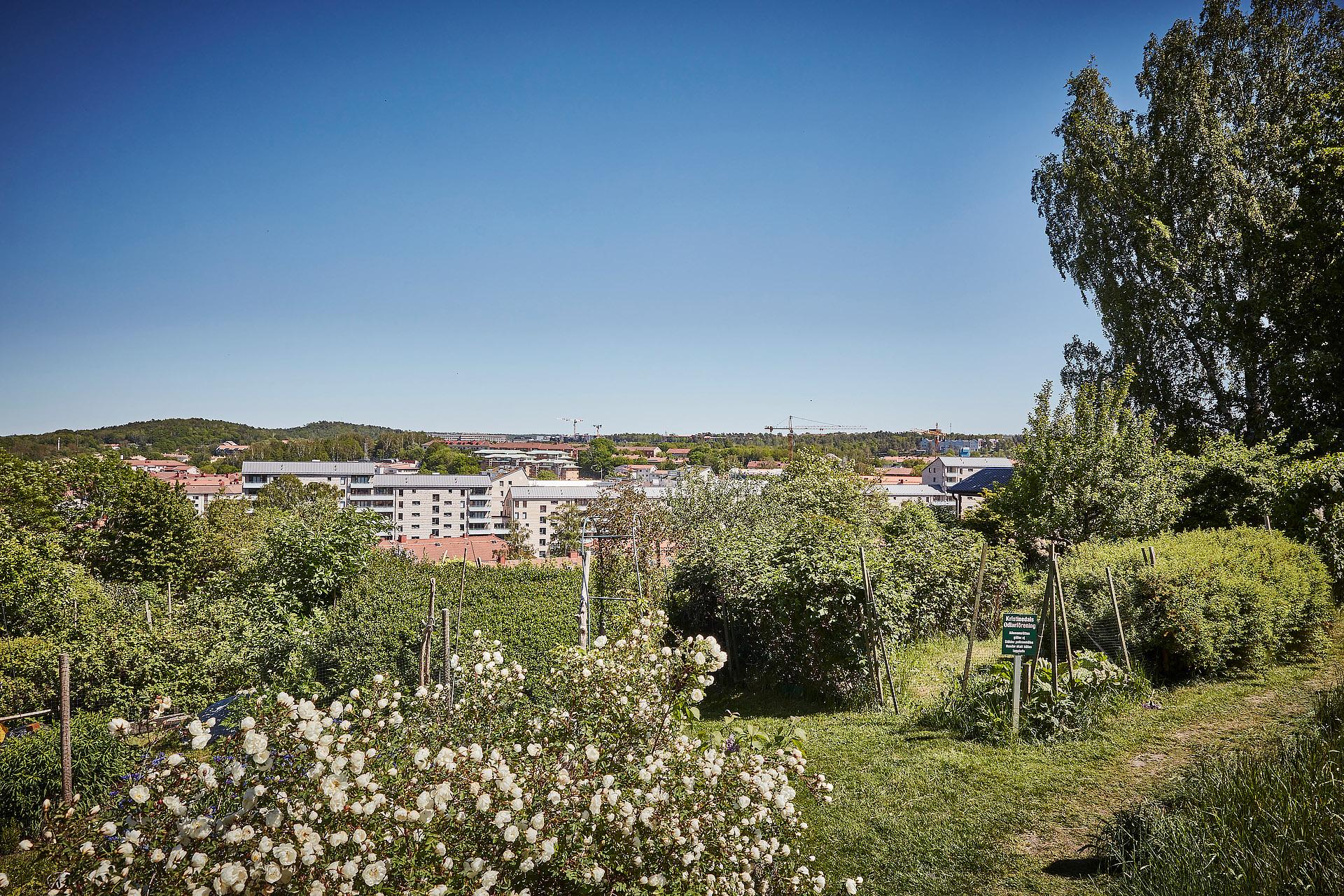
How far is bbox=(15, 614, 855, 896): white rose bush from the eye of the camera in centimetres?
228

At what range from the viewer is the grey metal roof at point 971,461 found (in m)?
94.5

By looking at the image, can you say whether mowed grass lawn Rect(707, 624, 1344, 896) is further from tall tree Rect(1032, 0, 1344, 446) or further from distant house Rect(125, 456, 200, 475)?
distant house Rect(125, 456, 200, 475)

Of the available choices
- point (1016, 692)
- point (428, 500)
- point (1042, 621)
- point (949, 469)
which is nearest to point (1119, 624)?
point (1042, 621)

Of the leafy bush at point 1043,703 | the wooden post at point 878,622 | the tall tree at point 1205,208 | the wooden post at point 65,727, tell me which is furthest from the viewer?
the tall tree at point 1205,208

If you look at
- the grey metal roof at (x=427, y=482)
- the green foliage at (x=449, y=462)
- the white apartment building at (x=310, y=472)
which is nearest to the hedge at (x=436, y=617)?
the grey metal roof at (x=427, y=482)

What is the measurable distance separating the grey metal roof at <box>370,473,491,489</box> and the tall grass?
91.9m

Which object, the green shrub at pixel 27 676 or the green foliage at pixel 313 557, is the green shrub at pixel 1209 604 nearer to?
the green foliage at pixel 313 557

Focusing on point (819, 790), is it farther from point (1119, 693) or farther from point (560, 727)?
point (1119, 693)

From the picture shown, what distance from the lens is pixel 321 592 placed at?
42.5 feet

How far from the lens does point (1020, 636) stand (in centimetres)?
643

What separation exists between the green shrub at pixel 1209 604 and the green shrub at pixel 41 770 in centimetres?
1055

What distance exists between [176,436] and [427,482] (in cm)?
3190

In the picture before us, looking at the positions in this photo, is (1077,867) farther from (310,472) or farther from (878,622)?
(310,472)

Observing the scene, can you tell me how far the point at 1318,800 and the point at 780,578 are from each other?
232 inches
